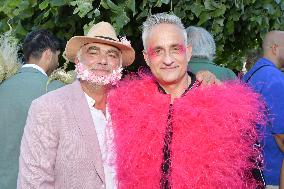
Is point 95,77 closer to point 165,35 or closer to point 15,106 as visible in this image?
point 165,35

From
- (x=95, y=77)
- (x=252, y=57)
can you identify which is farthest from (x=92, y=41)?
(x=252, y=57)

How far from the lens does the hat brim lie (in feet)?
8.46

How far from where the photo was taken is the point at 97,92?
257 cm

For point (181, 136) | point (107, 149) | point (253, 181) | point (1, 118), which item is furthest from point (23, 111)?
point (253, 181)

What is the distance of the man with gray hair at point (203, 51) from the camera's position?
3541mm

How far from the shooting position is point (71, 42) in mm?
2668

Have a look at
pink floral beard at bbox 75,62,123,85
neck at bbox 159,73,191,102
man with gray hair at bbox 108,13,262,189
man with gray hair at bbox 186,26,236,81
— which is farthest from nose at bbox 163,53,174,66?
man with gray hair at bbox 186,26,236,81

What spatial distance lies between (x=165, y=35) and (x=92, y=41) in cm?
47

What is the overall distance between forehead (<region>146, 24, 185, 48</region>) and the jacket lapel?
0.47m

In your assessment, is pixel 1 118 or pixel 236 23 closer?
pixel 1 118

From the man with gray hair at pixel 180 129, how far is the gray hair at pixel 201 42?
3.75ft

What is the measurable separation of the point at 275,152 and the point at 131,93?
1.35 m

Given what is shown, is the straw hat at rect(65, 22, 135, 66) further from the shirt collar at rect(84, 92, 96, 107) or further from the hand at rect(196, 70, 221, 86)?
the hand at rect(196, 70, 221, 86)

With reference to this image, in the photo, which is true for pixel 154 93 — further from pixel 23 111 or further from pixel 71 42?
pixel 23 111
